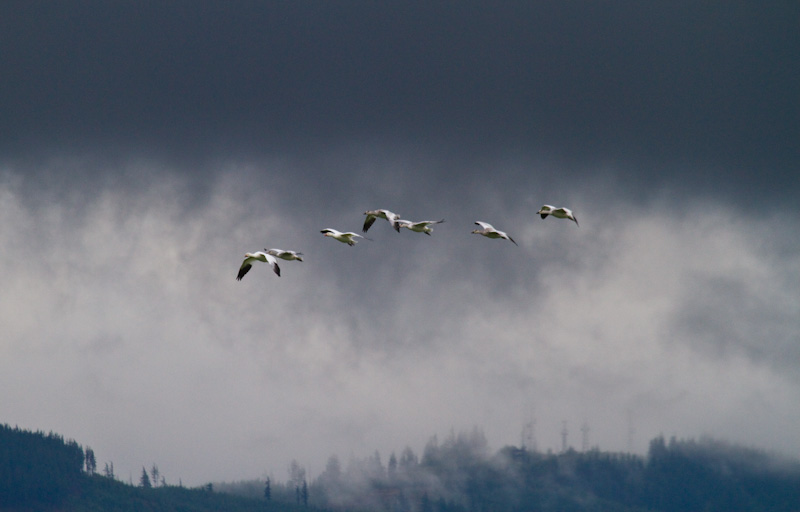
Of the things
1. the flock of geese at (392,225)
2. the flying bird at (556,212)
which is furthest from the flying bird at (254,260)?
the flying bird at (556,212)

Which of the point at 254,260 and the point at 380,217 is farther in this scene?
the point at 380,217

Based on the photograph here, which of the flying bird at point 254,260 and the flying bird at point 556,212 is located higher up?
the flying bird at point 556,212

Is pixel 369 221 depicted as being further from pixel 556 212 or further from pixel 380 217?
pixel 556 212

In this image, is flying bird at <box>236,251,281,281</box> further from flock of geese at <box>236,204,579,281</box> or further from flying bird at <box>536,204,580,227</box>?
flying bird at <box>536,204,580,227</box>

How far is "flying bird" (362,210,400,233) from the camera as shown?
170125mm

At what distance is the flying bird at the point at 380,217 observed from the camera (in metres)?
170

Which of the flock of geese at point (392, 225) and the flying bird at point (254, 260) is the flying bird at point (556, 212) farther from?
the flying bird at point (254, 260)

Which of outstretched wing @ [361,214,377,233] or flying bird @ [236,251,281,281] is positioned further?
outstretched wing @ [361,214,377,233]

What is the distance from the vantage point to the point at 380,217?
587 feet

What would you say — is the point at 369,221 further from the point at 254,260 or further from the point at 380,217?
the point at 254,260

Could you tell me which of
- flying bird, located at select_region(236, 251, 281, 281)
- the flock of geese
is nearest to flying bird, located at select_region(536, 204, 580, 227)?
the flock of geese

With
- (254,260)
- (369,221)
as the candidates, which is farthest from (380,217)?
(254,260)

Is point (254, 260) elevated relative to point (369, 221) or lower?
lower

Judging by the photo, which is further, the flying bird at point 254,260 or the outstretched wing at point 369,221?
the outstretched wing at point 369,221
